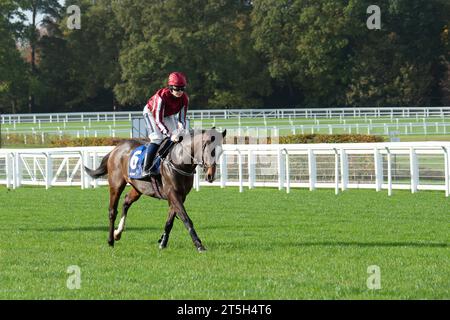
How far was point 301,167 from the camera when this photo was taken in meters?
24.6

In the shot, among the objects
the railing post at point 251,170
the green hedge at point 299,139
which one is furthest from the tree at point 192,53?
the railing post at point 251,170

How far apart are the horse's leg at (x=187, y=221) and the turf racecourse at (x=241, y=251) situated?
0.40 ft

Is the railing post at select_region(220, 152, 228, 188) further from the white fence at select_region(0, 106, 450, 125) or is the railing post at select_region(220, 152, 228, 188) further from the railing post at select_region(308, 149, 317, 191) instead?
the white fence at select_region(0, 106, 450, 125)

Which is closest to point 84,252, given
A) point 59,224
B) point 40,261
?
point 40,261

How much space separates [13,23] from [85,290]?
6265 cm

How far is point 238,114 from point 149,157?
→ 47822mm

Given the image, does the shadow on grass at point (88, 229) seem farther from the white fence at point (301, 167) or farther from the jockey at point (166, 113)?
the white fence at point (301, 167)

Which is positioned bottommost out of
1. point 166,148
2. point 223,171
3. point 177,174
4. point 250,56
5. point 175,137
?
point 223,171

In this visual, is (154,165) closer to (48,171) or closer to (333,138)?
(48,171)

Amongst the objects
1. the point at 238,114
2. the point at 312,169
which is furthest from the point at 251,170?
the point at 238,114

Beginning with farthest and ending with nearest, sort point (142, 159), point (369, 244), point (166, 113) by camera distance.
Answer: point (142, 159) → point (166, 113) → point (369, 244)

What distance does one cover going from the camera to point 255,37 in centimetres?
6750

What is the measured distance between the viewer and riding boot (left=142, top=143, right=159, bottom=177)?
1252 cm

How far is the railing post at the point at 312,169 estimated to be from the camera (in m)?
22.5
